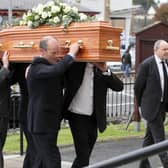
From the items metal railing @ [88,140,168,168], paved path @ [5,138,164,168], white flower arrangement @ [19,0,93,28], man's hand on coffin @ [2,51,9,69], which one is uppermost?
white flower arrangement @ [19,0,93,28]

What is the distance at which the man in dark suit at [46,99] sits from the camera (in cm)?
632

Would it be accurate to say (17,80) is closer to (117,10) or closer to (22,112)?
(22,112)

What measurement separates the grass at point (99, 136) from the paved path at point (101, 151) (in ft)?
0.94

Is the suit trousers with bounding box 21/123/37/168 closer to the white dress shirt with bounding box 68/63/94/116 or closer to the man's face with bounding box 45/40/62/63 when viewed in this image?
the white dress shirt with bounding box 68/63/94/116

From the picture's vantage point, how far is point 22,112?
24.5 ft

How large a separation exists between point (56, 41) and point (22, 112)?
142 centimetres

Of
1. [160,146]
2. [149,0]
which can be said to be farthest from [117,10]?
[160,146]

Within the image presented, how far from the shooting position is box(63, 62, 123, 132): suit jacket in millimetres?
6762

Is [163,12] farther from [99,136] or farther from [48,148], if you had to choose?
[48,148]

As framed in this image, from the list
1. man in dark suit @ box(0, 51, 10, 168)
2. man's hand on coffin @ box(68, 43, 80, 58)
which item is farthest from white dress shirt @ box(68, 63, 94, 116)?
man in dark suit @ box(0, 51, 10, 168)

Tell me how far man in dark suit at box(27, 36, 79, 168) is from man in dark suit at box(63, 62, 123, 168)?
12.2 inches

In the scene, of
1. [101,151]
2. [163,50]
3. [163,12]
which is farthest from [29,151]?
[163,12]

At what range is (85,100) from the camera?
6785mm

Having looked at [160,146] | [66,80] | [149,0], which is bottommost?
[149,0]
